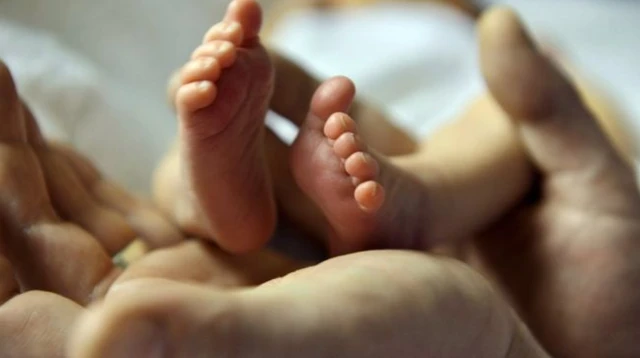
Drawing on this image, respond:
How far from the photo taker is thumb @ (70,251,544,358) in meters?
0.33

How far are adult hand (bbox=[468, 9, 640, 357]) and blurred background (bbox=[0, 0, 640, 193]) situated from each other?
9.2 inches

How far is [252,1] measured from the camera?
1.69 feet

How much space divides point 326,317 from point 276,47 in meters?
0.70

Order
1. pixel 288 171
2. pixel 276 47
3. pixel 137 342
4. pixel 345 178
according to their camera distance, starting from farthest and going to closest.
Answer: pixel 276 47 < pixel 288 171 < pixel 345 178 < pixel 137 342

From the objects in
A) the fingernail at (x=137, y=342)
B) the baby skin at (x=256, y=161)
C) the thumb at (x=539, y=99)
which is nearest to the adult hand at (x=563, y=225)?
the thumb at (x=539, y=99)

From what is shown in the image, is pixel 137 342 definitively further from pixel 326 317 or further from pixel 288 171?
pixel 288 171

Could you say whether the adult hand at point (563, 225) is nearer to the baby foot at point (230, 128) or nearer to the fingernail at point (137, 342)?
the baby foot at point (230, 128)

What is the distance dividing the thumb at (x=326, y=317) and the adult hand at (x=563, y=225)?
0.53 ft

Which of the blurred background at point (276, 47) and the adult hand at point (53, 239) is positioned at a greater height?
the adult hand at point (53, 239)

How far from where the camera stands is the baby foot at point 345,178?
47 cm

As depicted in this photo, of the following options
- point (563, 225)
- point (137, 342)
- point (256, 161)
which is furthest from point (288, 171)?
point (137, 342)

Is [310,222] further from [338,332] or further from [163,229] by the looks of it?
[338,332]

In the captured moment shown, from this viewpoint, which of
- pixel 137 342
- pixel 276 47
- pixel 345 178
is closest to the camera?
pixel 137 342

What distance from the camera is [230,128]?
49 centimetres
